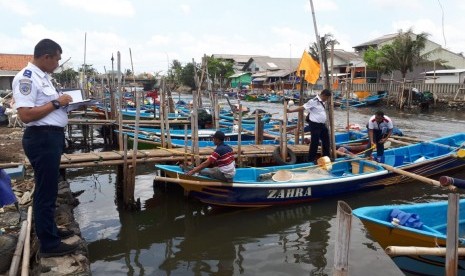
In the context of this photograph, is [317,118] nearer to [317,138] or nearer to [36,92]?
[317,138]

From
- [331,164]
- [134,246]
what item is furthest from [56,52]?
[331,164]

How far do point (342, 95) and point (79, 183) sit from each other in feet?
96.2

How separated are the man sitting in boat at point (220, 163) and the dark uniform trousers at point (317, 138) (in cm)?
277

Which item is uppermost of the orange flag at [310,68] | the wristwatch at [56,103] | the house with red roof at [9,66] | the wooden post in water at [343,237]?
the house with red roof at [9,66]

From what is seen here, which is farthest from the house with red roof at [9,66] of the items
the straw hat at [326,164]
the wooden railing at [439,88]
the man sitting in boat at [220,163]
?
the straw hat at [326,164]

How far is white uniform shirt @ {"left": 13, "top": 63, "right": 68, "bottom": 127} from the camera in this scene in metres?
3.48

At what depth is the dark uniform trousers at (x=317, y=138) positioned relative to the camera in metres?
9.16

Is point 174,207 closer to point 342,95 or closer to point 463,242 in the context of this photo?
point 463,242

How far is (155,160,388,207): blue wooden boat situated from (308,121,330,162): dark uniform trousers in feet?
2.31

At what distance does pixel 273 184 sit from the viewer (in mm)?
7570

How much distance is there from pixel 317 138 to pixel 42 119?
22.4 ft

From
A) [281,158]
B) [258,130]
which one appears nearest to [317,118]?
[281,158]

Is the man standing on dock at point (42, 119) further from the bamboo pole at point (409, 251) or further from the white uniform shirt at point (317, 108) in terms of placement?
the white uniform shirt at point (317, 108)

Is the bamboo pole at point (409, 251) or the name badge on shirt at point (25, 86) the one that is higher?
the name badge on shirt at point (25, 86)
